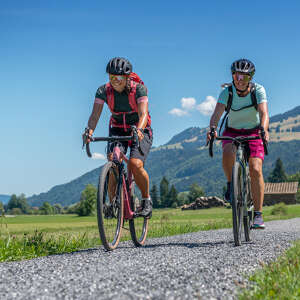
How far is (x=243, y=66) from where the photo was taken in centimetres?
639

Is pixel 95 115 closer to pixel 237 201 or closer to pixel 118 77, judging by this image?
pixel 118 77

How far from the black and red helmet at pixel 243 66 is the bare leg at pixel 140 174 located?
197 cm

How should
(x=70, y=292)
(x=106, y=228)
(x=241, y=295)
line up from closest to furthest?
(x=241, y=295)
(x=70, y=292)
(x=106, y=228)

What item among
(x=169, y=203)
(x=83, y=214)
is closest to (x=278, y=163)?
(x=169, y=203)

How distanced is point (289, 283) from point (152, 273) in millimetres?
1102

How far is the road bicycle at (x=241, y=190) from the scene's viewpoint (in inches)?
226

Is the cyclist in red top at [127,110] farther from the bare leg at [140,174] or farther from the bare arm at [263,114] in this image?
the bare arm at [263,114]

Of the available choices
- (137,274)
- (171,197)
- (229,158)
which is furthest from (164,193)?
(137,274)

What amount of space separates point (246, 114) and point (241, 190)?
4.01ft

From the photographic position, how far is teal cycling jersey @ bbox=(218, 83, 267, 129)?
6531 millimetres

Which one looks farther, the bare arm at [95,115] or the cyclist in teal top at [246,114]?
the cyclist in teal top at [246,114]

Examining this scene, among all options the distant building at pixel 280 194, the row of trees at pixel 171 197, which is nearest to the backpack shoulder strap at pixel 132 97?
the distant building at pixel 280 194

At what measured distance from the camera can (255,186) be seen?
Answer: 6.61 meters

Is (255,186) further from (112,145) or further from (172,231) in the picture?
(172,231)
